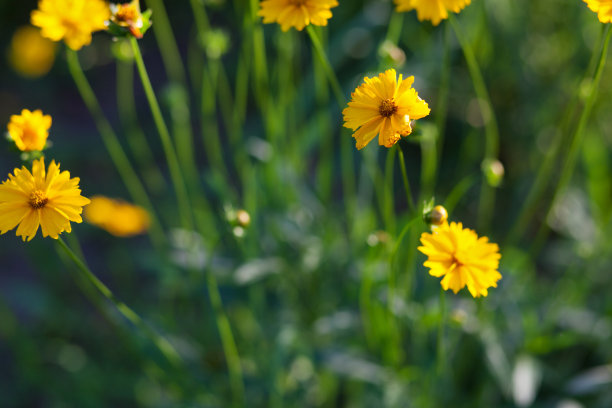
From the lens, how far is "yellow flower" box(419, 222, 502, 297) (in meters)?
0.77

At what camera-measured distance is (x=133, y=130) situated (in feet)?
7.20

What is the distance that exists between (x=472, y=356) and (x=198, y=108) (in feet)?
5.48

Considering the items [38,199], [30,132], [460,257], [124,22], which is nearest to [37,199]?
[38,199]

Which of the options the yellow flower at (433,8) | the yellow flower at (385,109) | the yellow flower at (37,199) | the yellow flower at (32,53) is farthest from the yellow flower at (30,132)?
the yellow flower at (32,53)

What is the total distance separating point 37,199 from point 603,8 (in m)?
0.83

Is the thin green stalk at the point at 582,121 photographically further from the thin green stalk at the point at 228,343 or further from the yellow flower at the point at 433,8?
the thin green stalk at the point at 228,343

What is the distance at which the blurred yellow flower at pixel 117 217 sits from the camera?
1.60m

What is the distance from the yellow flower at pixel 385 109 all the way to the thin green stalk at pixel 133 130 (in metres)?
1.42

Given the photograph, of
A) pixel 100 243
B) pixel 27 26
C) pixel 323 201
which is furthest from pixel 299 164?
pixel 27 26

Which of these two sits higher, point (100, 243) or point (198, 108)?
point (198, 108)

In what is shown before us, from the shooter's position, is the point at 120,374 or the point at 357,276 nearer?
the point at 357,276

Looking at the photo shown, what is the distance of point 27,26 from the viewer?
109 inches

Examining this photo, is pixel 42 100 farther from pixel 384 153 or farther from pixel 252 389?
pixel 252 389

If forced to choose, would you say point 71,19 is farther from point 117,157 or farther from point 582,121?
point 582,121
